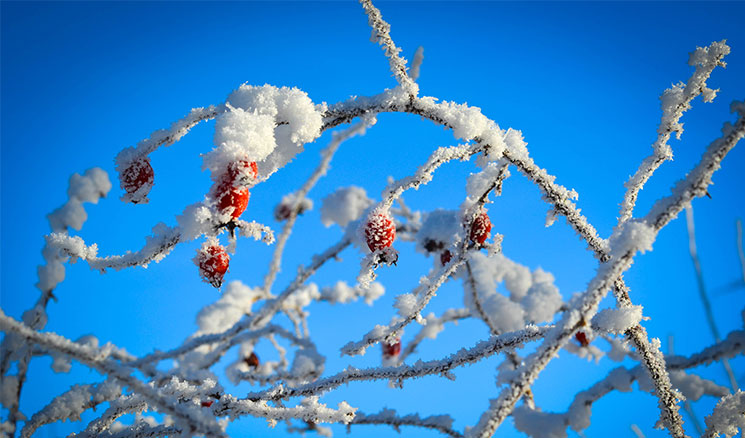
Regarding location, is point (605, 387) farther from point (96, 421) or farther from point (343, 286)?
point (343, 286)

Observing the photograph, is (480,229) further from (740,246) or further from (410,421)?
(740,246)

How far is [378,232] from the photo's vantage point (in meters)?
1.15

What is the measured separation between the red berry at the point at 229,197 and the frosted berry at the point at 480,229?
792 millimetres

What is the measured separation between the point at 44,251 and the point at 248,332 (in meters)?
1.31

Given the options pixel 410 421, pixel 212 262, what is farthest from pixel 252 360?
pixel 212 262

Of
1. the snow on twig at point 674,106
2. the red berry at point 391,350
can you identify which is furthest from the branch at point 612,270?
the red berry at point 391,350

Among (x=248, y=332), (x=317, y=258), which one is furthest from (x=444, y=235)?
(x=248, y=332)

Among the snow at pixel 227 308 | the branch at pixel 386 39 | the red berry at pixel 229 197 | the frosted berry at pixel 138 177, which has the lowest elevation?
the red berry at pixel 229 197

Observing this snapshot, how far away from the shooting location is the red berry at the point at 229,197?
92cm

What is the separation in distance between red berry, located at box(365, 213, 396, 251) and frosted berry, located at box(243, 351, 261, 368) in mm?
3525

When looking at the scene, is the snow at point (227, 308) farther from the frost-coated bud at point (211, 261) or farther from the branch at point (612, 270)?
the branch at point (612, 270)

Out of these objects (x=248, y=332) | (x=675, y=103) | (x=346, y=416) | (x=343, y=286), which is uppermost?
(x=343, y=286)

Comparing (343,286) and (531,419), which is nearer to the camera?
(531,419)

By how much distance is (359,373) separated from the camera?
1225mm
